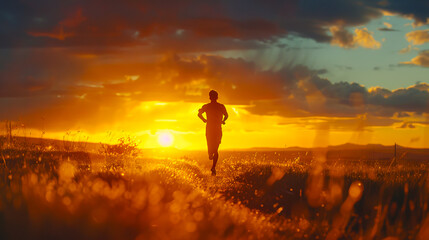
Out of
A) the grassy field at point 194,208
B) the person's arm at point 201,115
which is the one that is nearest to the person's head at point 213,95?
the person's arm at point 201,115

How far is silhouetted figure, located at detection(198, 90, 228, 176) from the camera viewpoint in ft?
63.0

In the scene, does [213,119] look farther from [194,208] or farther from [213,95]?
[194,208]

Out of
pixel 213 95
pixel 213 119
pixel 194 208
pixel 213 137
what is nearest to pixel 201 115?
pixel 213 119

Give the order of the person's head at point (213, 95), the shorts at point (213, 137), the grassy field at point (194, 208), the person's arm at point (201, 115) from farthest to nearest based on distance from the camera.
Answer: the shorts at point (213, 137), the person's head at point (213, 95), the person's arm at point (201, 115), the grassy field at point (194, 208)

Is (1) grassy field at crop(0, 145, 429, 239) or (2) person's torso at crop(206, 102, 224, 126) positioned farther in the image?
(2) person's torso at crop(206, 102, 224, 126)

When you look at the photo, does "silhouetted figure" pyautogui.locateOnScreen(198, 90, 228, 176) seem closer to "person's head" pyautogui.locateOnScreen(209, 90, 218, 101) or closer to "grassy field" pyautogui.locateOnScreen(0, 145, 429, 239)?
"person's head" pyautogui.locateOnScreen(209, 90, 218, 101)

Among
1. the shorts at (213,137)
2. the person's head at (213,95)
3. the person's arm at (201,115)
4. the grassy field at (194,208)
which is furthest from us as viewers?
the shorts at (213,137)

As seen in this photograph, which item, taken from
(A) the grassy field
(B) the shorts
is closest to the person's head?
(B) the shorts

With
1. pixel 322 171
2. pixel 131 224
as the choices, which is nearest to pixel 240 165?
pixel 322 171

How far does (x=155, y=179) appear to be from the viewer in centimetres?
1116

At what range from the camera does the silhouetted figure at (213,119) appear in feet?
63.0

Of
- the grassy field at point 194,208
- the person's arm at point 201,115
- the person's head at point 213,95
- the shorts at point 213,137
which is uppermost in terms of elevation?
the person's head at point 213,95

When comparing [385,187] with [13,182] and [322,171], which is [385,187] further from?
[13,182]

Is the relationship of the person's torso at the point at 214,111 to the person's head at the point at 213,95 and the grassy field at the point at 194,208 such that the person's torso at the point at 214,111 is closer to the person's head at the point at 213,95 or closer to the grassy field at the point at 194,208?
the person's head at the point at 213,95
